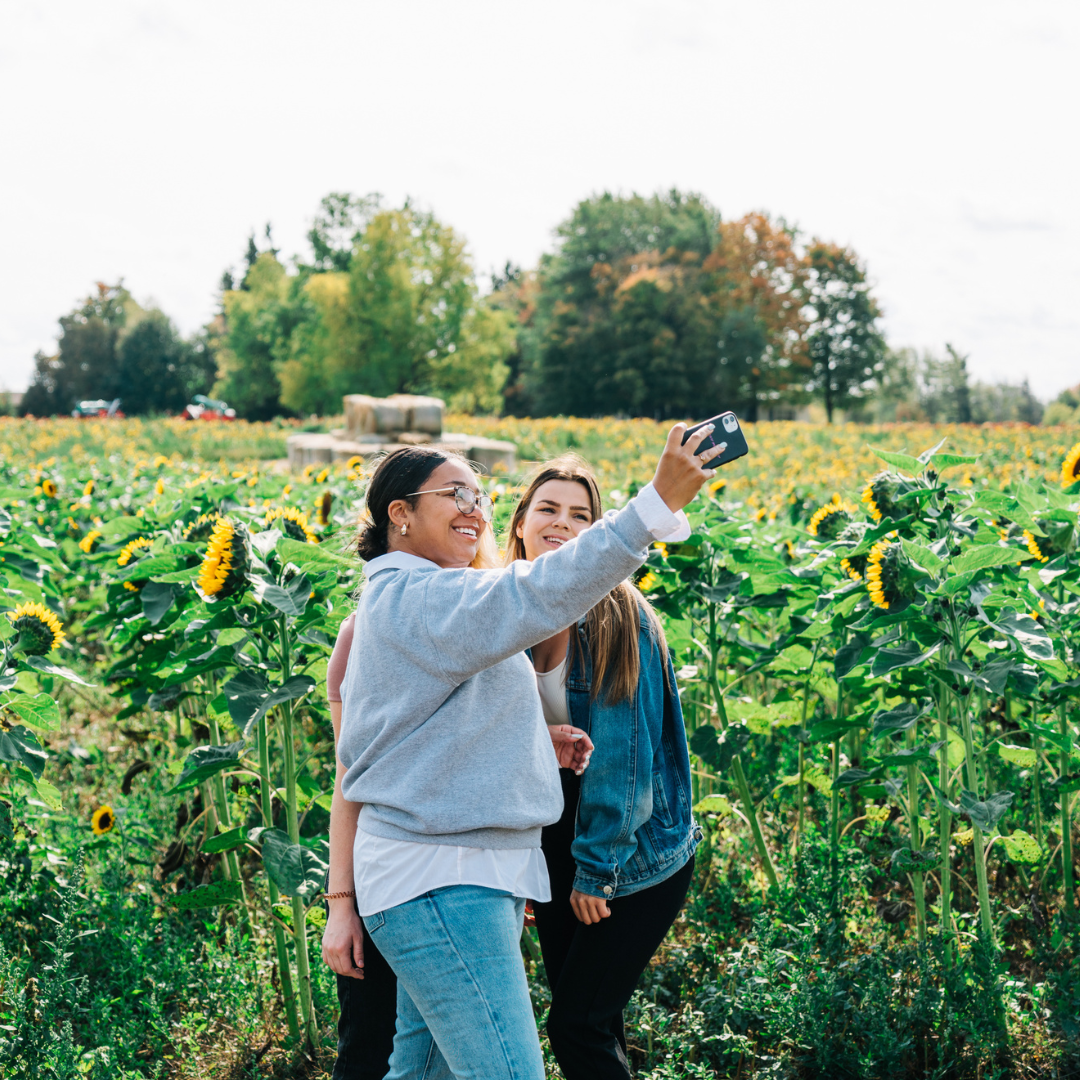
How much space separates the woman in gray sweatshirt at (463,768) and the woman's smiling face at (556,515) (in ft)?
1.75

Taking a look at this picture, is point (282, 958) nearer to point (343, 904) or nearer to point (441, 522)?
point (343, 904)

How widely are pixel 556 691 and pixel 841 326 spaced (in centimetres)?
4597

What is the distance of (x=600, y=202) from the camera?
4425cm

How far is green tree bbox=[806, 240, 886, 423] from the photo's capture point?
4425cm

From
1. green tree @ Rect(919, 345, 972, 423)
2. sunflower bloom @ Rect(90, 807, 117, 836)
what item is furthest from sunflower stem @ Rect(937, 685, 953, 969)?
green tree @ Rect(919, 345, 972, 423)

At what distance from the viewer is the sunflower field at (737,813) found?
2.24 m

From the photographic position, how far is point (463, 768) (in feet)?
4.87

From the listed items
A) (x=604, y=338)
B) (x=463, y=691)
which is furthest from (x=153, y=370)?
(x=463, y=691)

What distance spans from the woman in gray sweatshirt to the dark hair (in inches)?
4.8

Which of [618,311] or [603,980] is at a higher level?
[618,311]

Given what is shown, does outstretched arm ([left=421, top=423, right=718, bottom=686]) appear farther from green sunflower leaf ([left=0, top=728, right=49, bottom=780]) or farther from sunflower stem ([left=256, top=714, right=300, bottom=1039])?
green sunflower leaf ([left=0, top=728, right=49, bottom=780])

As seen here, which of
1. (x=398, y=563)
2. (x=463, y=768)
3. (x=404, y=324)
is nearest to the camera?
(x=463, y=768)

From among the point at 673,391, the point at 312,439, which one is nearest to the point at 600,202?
the point at 673,391

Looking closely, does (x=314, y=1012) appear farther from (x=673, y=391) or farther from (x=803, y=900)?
(x=673, y=391)
